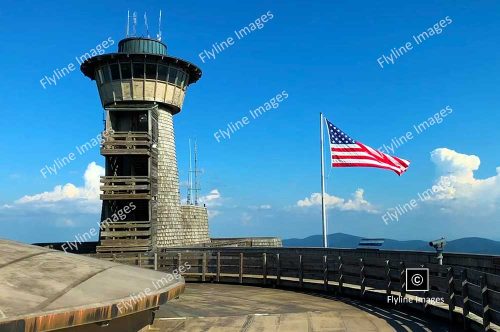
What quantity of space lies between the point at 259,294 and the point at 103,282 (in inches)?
444

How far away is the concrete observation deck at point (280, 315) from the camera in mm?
10695

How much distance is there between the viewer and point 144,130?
37000mm

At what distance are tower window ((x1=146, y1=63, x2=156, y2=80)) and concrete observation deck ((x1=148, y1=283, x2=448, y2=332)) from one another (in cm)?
2459

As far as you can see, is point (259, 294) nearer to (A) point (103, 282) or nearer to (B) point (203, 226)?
(A) point (103, 282)

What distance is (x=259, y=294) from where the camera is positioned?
16.7 meters

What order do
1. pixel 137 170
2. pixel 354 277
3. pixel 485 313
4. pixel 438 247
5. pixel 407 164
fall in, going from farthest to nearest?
pixel 137 170 < pixel 407 164 < pixel 354 277 < pixel 438 247 < pixel 485 313

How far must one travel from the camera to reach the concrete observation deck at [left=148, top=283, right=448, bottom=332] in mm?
10695

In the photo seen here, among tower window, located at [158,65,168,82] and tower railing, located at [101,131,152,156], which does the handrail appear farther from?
tower window, located at [158,65,168,82]

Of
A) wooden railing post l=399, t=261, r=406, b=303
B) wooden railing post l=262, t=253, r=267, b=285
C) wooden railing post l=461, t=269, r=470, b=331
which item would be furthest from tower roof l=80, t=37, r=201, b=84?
wooden railing post l=461, t=269, r=470, b=331

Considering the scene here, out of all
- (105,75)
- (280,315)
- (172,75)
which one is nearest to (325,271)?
(280,315)

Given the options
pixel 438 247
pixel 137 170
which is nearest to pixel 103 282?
pixel 438 247

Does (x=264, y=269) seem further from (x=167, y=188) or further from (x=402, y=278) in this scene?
(x=167, y=188)

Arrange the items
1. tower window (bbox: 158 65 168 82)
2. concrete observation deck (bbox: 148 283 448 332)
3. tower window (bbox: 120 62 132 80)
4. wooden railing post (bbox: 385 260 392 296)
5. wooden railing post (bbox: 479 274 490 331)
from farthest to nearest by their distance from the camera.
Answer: tower window (bbox: 158 65 168 82) → tower window (bbox: 120 62 132 80) → wooden railing post (bbox: 385 260 392 296) → concrete observation deck (bbox: 148 283 448 332) → wooden railing post (bbox: 479 274 490 331)

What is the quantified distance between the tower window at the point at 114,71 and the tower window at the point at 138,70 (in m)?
1.33
